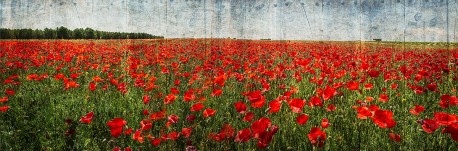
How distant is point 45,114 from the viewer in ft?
10.7

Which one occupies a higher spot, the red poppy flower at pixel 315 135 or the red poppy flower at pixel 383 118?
the red poppy flower at pixel 383 118

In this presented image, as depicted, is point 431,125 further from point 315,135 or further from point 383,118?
point 315,135

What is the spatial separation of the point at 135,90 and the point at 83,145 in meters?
1.75

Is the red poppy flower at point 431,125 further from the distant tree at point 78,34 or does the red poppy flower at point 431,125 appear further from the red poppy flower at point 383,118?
the distant tree at point 78,34

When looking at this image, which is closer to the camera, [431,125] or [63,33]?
[431,125]

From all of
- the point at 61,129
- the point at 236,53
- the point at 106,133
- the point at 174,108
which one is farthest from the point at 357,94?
the point at 236,53

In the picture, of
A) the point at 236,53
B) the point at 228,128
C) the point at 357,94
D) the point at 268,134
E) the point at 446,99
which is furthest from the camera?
the point at 236,53

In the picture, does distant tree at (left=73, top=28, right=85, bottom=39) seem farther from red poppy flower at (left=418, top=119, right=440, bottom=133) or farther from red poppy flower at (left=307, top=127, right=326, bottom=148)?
red poppy flower at (left=418, top=119, right=440, bottom=133)

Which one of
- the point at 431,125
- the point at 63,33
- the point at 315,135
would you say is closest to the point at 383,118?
the point at 431,125

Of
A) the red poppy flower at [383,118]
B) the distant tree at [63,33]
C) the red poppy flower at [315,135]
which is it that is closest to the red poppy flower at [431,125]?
the red poppy flower at [383,118]

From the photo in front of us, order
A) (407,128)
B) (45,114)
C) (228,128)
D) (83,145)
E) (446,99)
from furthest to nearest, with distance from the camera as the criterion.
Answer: (45,114), (407,128), (83,145), (446,99), (228,128)

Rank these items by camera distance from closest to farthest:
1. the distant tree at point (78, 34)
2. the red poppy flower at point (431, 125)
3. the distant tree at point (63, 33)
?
the red poppy flower at point (431, 125), the distant tree at point (63, 33), the distant tree at point (78, 34)

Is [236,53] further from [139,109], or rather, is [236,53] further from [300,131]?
[300,131]

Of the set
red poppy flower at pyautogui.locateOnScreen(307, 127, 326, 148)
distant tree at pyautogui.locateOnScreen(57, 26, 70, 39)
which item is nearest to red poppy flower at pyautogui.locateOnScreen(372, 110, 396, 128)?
red poppy flower at pyautogui.locateOnScreen(307, 127, 326, 148)
